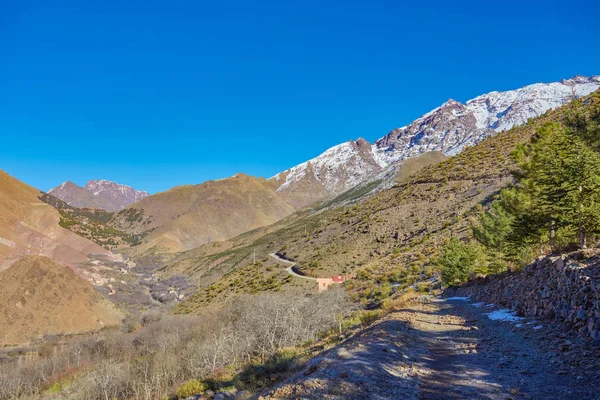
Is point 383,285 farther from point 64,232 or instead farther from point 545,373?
point 64,232

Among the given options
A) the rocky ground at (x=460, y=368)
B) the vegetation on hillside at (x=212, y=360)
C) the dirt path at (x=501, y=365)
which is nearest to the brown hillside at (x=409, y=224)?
the vegetation on hillside at (x=212, y=360)

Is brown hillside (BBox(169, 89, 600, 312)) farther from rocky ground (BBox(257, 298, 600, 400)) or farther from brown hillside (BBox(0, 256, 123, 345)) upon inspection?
rocky ground (BBox(257, 298, 600, 400))

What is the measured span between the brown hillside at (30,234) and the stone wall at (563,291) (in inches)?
3298

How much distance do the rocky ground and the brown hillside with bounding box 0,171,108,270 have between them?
82826 mm

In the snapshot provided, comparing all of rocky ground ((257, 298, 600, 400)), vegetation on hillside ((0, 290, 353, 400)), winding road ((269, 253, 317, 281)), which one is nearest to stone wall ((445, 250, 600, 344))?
rocky ground ((257, 298, 600, 400))

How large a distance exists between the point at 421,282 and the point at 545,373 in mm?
25698

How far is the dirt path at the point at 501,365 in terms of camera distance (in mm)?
6148

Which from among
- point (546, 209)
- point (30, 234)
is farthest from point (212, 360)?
point (30, 234)

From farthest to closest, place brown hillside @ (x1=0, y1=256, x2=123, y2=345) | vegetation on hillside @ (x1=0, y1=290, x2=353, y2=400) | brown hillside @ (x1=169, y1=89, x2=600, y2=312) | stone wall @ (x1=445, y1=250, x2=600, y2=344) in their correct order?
brown hillside @ (x1=0, y1=256, x2=123, y2=345) → brown hillside @ (x1=169, y1=89, x2=600, y2=312) → vegetation on hillside @ (x1=0, y1=290, x2=353, y2=400) → stone wall @ (x1=445, y1=250, x2=600, y2=344)

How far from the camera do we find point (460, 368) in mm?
7816

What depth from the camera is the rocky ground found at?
626 centimetres

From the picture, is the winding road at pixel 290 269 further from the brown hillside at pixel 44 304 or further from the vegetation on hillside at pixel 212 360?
the brown hillside at pixel 44 304

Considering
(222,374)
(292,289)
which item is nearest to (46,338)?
(292,289)

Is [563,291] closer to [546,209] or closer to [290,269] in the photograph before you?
[546,209]
